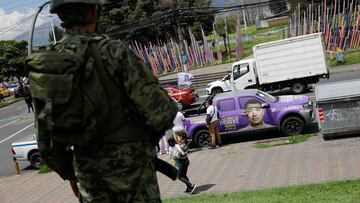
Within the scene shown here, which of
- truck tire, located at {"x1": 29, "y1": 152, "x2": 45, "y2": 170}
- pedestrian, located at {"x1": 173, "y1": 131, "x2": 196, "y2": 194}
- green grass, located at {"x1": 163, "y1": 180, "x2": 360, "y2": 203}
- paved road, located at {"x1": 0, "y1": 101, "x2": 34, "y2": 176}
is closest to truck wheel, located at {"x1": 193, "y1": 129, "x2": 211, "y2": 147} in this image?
truck tire, located at {"x1": 29, "y1": 152, "x2": 45, "y2": 170}

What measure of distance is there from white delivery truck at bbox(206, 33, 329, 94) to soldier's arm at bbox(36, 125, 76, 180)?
24.2 metres

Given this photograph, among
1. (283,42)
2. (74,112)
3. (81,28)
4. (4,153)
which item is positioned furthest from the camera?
(283,42)

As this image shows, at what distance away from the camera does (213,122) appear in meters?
16.3

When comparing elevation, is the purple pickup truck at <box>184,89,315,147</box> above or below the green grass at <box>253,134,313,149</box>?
above

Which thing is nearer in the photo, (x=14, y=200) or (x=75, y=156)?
(x=75, y=156)

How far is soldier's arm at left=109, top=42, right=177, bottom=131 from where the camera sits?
2.57m

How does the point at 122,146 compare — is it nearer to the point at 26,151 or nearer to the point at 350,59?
the point at 26,151

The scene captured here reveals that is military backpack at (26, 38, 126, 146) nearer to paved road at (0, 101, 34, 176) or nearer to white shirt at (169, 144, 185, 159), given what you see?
white shirt at (169, 144, 185, 159)

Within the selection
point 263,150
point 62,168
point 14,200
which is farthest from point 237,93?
point 62,168

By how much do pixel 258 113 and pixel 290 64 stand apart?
35.0 ft

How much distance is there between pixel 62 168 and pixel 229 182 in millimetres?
8774

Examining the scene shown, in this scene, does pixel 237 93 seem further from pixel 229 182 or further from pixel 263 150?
pixel 229 182

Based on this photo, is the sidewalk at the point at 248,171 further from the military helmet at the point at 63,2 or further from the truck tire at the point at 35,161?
the military helmet at the point at 63,2

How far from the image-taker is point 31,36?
2033 cm
